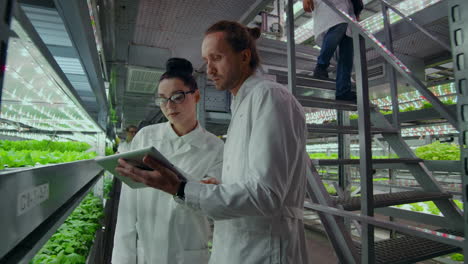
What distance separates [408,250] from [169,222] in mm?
1590

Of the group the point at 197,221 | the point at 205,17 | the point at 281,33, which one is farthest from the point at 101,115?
the point at 197,221

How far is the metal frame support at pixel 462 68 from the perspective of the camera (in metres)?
1.28

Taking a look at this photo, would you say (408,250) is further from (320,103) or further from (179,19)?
(179,19)

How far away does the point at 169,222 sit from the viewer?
59.7 inches

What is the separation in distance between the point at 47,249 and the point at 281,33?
4.44 m

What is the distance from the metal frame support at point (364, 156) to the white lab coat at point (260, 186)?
2.43 ft

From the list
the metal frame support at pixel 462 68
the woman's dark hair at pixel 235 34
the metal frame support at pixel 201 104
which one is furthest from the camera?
the metal frame support at pixel 201 104

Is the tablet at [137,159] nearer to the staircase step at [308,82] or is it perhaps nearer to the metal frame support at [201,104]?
the staircase step at [308,82]

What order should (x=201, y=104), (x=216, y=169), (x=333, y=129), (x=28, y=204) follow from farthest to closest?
(x=201, y=104) → (x=333, y=129) → (x=216, y=169) → (x=28, y=204)

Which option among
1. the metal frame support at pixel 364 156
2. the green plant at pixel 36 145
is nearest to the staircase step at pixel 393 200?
the metal frame support at pixel 364 156

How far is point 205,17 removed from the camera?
3047mm

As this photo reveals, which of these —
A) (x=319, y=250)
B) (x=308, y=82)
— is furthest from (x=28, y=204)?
(x=319, y=250)

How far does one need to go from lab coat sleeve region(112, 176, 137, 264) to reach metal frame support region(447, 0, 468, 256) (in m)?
1.71

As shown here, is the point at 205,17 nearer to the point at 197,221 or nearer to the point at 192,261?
the point at 197,221
